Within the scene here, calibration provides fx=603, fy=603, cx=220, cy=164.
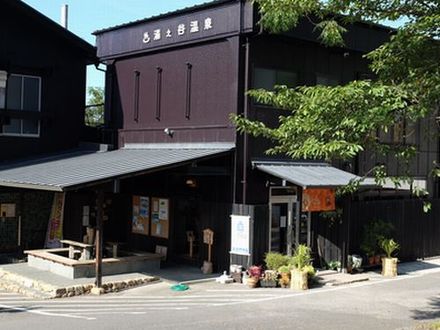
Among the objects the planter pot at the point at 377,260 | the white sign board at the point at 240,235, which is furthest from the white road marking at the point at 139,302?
the planter pot at the point at 377,260

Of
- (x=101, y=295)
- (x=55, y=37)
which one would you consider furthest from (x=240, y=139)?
(x=55, y=37)

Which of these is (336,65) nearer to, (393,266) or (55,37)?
(393,266)

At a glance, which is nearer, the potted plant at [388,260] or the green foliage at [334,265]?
the potted plant at [388,260]

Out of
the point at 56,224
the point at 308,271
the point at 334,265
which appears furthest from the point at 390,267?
the point at 56,224

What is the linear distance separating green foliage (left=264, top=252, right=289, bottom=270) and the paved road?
985 mm

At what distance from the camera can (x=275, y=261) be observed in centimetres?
1653

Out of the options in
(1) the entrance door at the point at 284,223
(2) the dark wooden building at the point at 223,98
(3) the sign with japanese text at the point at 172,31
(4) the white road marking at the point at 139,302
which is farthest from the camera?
(1) the entrance door at the point at 284,223

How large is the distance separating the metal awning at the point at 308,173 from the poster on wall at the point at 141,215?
4730 mm

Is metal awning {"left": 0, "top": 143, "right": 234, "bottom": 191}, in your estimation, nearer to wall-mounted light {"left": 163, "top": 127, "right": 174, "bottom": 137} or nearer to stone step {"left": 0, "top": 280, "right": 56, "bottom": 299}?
wall-mounted light {"left": 163, "top": 127, "right": 174, "bottom": 137}

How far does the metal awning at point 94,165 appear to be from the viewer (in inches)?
580

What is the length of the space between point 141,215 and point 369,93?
13002 millimetres

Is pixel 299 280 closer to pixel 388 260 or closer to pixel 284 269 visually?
pixel 284 269

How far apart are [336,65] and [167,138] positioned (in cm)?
615

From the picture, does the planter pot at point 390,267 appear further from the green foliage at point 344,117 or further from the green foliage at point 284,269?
the green foliage at point 344,117
